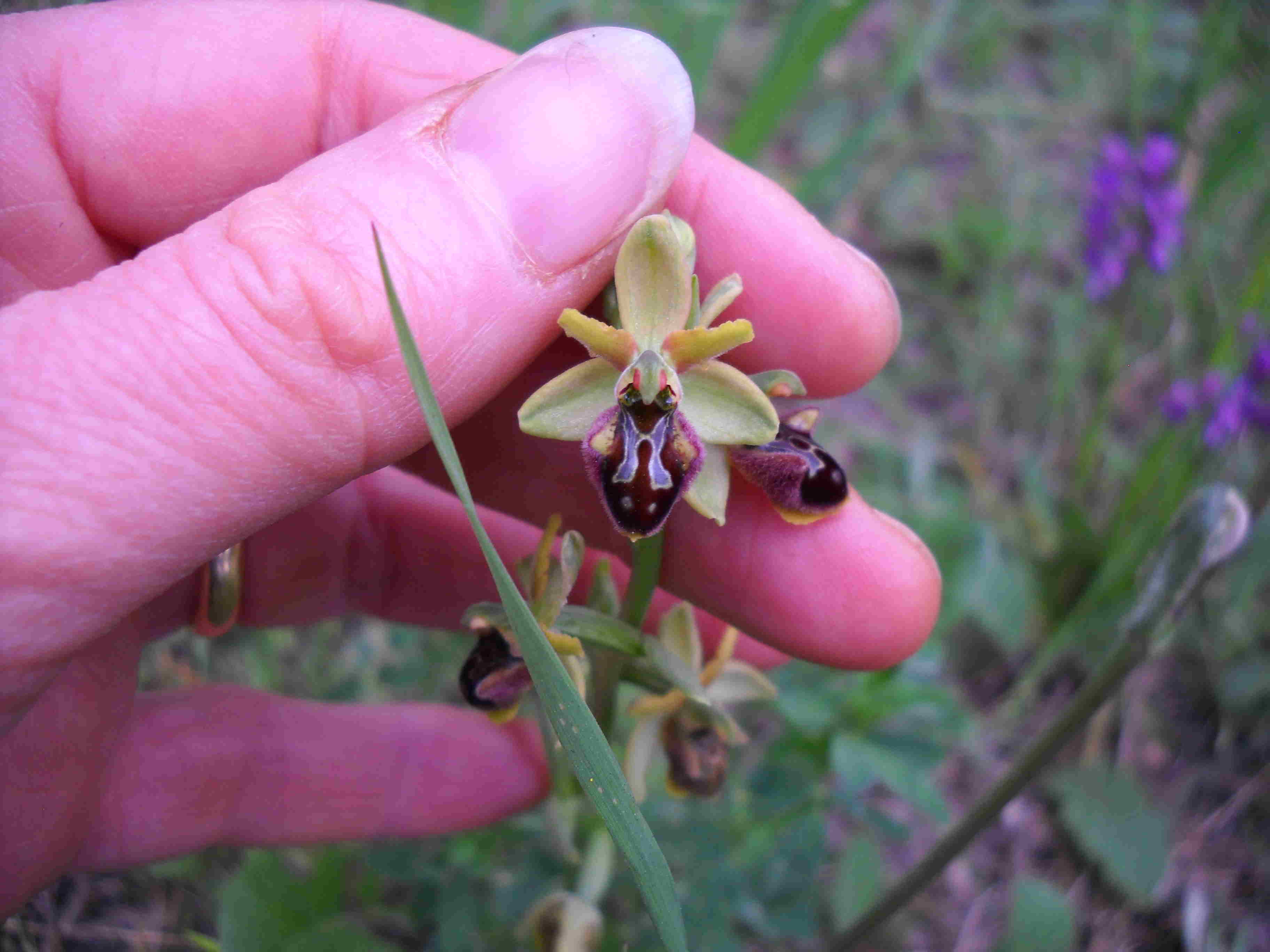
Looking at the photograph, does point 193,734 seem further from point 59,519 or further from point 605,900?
Result: point 59,519

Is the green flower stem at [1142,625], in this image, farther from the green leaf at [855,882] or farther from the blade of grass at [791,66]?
the blade of grass at [791,66]

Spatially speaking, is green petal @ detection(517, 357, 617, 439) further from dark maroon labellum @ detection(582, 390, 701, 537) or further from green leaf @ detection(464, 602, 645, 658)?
green leaf @ detection(464, 602, 645, 658)

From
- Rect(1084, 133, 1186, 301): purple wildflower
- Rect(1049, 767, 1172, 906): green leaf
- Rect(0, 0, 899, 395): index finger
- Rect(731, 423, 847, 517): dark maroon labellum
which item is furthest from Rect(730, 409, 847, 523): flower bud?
Rect(1084, 133, 1186, 301): purple wildflower

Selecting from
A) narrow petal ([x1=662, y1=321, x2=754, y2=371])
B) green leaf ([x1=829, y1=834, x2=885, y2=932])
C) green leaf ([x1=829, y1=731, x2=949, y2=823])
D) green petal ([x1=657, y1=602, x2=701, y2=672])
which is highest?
narrow petal ([x1=662, y1=321, x2=754, y2=371])

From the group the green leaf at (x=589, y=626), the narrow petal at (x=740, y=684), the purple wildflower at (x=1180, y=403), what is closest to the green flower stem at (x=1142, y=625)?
the narrow petal at (x=740, y=684)

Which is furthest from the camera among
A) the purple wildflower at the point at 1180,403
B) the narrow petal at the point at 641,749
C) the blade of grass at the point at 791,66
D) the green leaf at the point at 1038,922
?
the purple wildflower at the point at 1180,403

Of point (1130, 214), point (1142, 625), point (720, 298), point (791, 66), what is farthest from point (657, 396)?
point (1130, 214)

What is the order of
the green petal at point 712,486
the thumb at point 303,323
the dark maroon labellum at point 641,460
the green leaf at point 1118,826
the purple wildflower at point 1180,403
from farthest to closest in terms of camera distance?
the purple wildflower at point 1180,403 < the green leaf at point 1118,826 < the green petal at point 712,486 < the dark maroon labellum at point 641,460 < the thumb at point 303,323
